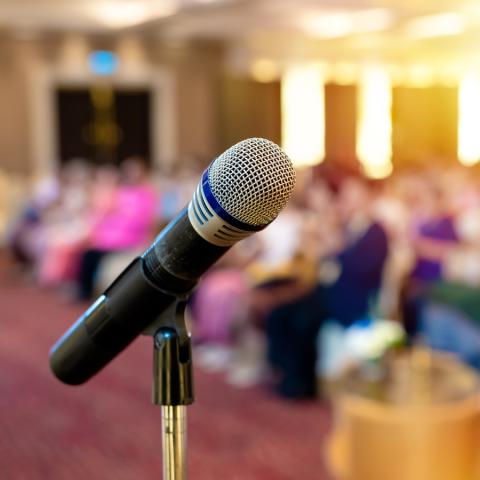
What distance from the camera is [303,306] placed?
4141mm

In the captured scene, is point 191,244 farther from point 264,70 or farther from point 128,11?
point 264,70

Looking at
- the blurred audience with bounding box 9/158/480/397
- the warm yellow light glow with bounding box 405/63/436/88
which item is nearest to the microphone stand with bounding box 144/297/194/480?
the blurred audience with bounding box 9/158/480/397

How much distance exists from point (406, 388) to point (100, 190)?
5.36 meters

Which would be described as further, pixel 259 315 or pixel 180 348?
pixel 259 315

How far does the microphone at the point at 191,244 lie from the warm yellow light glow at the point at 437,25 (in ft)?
27.3

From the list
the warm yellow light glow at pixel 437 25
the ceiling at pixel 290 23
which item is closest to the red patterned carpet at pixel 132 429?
the ceiling at pixel 290 23

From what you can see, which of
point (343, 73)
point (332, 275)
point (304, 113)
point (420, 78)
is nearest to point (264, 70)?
point (304, 113)

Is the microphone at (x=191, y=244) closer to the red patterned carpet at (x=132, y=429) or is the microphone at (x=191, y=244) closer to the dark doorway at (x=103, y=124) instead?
the red patterned carpet at (x=132, y=429)

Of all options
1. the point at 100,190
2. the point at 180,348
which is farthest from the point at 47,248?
the point at 180,348

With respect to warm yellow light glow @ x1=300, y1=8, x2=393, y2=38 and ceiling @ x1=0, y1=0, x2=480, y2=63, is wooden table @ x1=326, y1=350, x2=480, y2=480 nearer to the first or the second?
ceiling @ x1=0, y1=0, x2=480, y2=63

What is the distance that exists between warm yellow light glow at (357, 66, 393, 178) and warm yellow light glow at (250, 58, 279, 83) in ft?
4.71

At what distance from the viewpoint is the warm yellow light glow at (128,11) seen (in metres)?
8.07

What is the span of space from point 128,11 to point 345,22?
2.65 metres

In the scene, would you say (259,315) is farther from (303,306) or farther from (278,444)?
(278,444)
